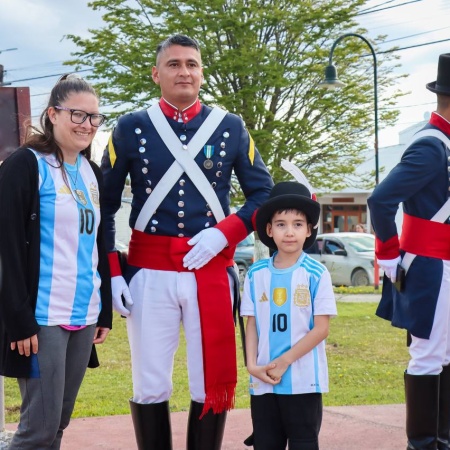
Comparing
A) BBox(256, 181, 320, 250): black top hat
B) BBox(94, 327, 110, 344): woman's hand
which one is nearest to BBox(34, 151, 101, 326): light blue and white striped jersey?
BBox(94, 327, 110, 344): woman's hand

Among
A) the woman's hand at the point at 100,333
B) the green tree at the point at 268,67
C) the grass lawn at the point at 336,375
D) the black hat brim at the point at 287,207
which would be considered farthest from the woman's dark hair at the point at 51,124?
the green tree at the point at 268,67

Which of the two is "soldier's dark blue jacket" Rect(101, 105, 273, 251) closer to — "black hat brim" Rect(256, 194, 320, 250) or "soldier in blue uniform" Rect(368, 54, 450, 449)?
"black hat brim" Rect(256, 194, 320, 250)

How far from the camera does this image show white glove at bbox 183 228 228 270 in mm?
3498

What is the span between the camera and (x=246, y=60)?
49.3 ft

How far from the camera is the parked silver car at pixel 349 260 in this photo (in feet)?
58.2

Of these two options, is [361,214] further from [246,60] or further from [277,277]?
[277,277]

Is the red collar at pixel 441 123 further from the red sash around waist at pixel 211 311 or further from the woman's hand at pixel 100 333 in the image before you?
the woman's hand at pixel 100 333

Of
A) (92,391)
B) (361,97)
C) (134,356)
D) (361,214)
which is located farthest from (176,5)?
(361,214)

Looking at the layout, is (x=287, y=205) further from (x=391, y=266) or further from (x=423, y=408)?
(x=423, y=408)

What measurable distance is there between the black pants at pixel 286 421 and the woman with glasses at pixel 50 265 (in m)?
0.74

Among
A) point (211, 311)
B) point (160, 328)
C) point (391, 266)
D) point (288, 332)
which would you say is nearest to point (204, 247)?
point (211, 311)

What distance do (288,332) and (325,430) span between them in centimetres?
165

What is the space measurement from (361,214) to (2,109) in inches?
1348

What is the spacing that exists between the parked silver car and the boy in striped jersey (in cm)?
1423
